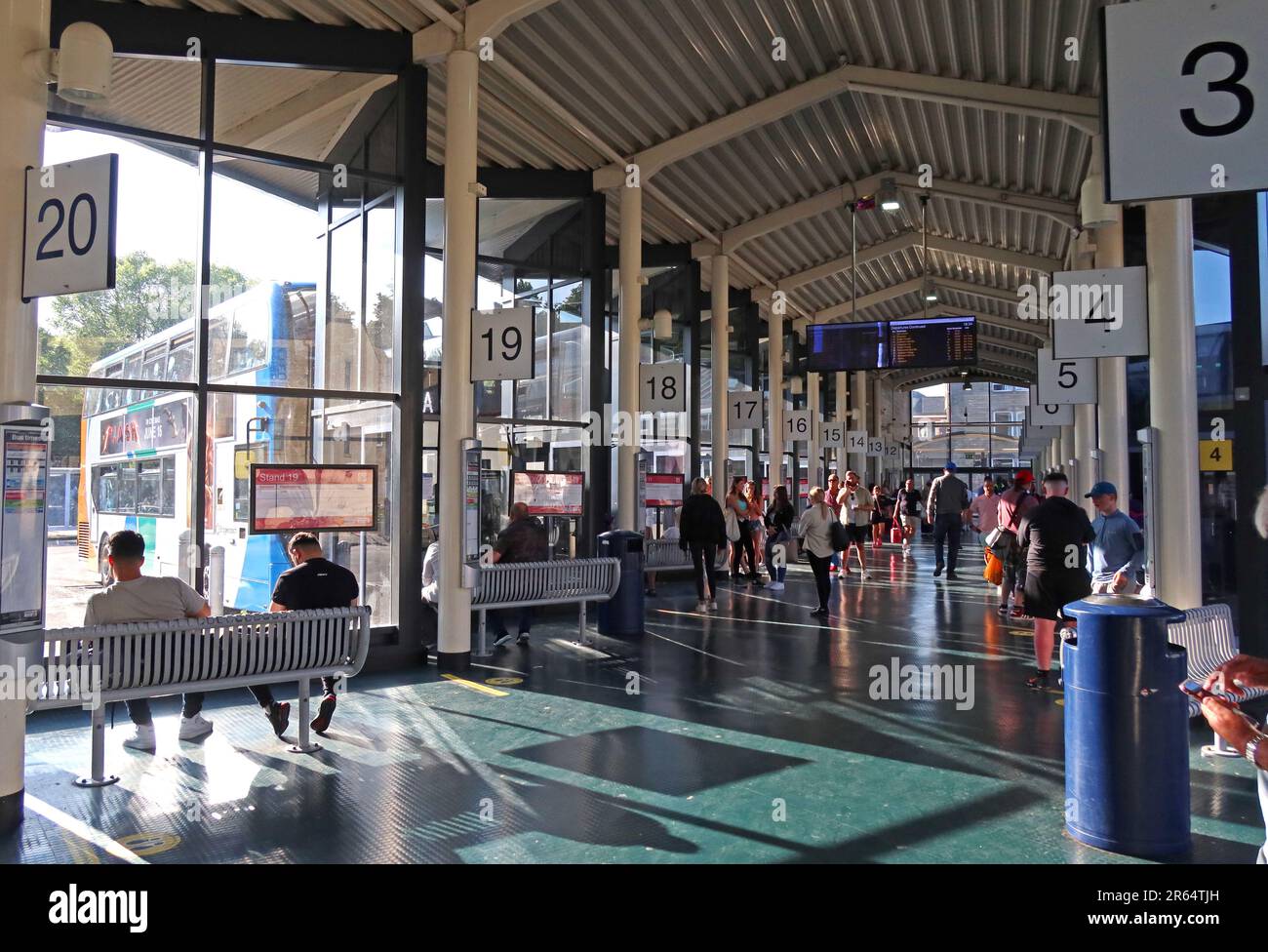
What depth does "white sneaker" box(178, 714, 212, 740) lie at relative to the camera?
20.8ft

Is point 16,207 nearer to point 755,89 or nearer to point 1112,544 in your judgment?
point 1112,544

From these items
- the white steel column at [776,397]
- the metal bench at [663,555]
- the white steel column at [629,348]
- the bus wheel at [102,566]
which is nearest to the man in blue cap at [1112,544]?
the white steel column at [629,348]

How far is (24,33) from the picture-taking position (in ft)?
16.0

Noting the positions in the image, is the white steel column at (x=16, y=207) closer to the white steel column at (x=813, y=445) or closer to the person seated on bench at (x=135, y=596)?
the person seated on bench at (x=135, y=596)

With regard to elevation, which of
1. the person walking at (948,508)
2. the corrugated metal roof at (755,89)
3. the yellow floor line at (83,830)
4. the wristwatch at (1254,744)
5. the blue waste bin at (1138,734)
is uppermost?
the corrugated metal roof at (755,89)

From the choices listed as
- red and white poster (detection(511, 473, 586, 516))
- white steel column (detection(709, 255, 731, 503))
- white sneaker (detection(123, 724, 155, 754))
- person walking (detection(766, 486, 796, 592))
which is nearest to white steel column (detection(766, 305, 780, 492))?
person walking (detection(766, 486, 796, 592))

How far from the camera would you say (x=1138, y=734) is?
4.25 m

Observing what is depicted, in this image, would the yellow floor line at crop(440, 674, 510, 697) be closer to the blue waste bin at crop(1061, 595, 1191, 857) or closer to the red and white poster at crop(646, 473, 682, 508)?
the blue waste bin at crop(1061, 595, 1191, 857)

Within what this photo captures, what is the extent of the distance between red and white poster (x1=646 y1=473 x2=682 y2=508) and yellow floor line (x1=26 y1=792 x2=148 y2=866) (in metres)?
11.2

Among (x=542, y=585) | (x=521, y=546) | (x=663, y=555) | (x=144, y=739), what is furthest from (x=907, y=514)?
(x=144, y=739)

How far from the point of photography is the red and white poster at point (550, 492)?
11914mm

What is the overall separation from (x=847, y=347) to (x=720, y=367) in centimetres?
256

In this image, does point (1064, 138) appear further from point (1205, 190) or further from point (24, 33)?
point (24, 33)

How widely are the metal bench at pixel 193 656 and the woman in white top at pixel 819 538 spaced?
6.86 metres
